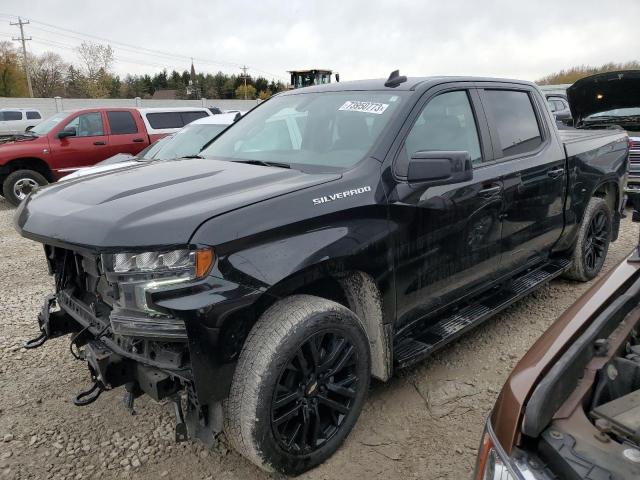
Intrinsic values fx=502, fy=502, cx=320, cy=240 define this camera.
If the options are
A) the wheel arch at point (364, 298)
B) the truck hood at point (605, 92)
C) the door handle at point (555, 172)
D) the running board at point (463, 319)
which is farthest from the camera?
the truck hood at point (605, 92)

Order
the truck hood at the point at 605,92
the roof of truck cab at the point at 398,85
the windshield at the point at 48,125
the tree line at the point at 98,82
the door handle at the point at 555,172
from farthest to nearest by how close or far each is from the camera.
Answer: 1. the tree line at the point at 98,82
2. the windshield at the point at 48,125
3. the truck hood at the point at 605,92
4. the door handle at the point at 555,172
5. the roof of truck cab at the point at 398,85

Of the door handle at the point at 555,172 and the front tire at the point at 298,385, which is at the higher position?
the door handle at the point at 555,172

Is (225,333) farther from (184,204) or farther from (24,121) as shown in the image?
(24,121)

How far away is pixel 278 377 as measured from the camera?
7.13 feet

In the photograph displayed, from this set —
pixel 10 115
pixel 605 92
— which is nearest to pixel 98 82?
pixel 10 115

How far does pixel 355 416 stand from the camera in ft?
8.52

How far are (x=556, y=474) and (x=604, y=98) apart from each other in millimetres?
4448

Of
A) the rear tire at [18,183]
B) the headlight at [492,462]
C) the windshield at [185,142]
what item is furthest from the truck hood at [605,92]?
the rear tire at [18,183]

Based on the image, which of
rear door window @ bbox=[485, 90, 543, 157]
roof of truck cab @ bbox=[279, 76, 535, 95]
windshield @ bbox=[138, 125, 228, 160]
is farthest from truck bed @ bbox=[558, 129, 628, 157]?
windshield @ bbox=[138, 125, 228, 160]

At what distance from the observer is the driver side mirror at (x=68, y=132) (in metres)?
9.66

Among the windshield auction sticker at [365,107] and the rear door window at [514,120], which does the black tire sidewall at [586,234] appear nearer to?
the rear door window at [514,120]

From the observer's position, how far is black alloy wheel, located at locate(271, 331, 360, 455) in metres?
2.27

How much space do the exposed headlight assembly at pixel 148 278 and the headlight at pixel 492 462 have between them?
1.15 meters

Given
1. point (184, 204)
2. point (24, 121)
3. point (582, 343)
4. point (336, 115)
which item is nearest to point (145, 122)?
point (336, 115)
